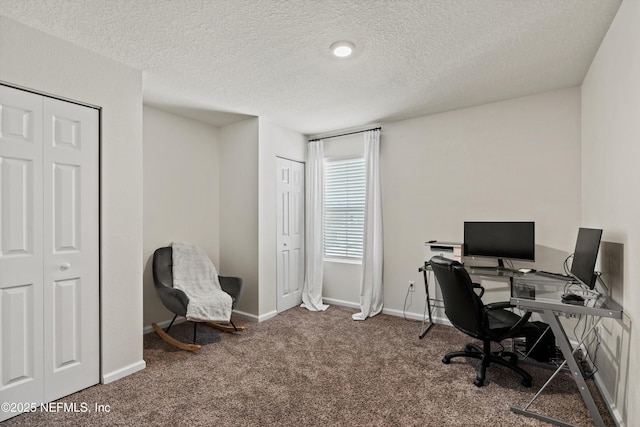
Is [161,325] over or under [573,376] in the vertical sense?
under

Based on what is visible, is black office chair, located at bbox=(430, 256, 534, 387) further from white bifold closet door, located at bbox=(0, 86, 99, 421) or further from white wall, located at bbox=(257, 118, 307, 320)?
white bifold closet door, located at bbox=(0, 86, 99, 421)

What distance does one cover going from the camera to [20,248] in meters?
2.14

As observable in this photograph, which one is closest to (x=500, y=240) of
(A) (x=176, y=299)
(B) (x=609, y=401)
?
(B) (x=609, y=401)

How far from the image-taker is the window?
4.58 metres

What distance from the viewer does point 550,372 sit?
2.66m

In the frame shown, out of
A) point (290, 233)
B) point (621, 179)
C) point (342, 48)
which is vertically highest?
point (342, 48)

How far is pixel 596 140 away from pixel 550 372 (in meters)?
1.97

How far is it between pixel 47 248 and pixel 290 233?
2.79 metres

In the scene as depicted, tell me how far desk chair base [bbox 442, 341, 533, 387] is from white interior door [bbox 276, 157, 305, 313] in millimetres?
2302

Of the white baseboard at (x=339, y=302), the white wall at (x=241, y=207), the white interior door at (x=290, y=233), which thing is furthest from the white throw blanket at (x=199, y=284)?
the white baseboard at (x=339, y=302)

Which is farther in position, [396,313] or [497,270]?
[396,313]

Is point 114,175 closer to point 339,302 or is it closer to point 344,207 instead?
point 344,207

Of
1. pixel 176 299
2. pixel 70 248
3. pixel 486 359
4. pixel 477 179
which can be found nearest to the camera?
pixel 70 248

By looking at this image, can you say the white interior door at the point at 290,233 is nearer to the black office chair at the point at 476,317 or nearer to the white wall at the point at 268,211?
the white wall at the point at 268,211
